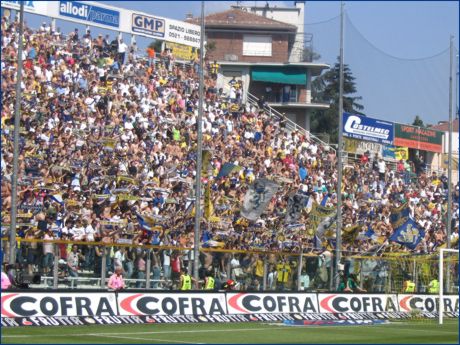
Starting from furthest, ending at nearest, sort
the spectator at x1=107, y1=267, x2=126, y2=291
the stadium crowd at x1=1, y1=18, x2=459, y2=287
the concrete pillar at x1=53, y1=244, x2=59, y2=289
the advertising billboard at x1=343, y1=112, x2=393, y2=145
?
the advertising billboard at x1=343, y1=112, x2=393, y2=145 → the stadium crowd at x1=1, y1=18, x2=459, y2=287 → the spectator at x1=107, y1=267, x2=126, y2=291 → the concrete pillar at x1=53, y1=244, x2=59, y2=289

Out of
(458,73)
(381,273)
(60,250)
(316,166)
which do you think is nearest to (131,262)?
(60,250)

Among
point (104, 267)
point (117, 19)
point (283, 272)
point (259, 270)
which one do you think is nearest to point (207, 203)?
point (259, 270)

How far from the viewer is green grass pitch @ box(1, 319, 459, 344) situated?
2597 centimetres

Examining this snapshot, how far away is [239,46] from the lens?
3287 inches

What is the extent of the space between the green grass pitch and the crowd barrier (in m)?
0.72

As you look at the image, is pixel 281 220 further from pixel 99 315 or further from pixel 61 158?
pixel 99 315

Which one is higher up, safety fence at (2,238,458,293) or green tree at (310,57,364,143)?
green tree at (310,57,364,143)

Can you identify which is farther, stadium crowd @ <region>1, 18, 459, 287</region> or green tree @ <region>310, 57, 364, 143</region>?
green tree @ <region>310, 57, 364, 143</region>

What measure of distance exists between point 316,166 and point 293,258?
14831 millimetres

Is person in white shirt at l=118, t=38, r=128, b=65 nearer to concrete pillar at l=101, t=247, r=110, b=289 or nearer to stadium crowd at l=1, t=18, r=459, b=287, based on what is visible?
stadium crowd at l=1, t=18, r=459, b=287

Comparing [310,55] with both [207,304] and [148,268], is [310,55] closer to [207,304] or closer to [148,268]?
[148,268]

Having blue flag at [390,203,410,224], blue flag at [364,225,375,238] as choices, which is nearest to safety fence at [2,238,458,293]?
blue flag at [364,225,375,238]

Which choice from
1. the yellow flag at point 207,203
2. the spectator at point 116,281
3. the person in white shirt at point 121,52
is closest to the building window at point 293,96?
the person in white shirt at point 121,52

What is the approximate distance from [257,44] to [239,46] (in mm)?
1473
